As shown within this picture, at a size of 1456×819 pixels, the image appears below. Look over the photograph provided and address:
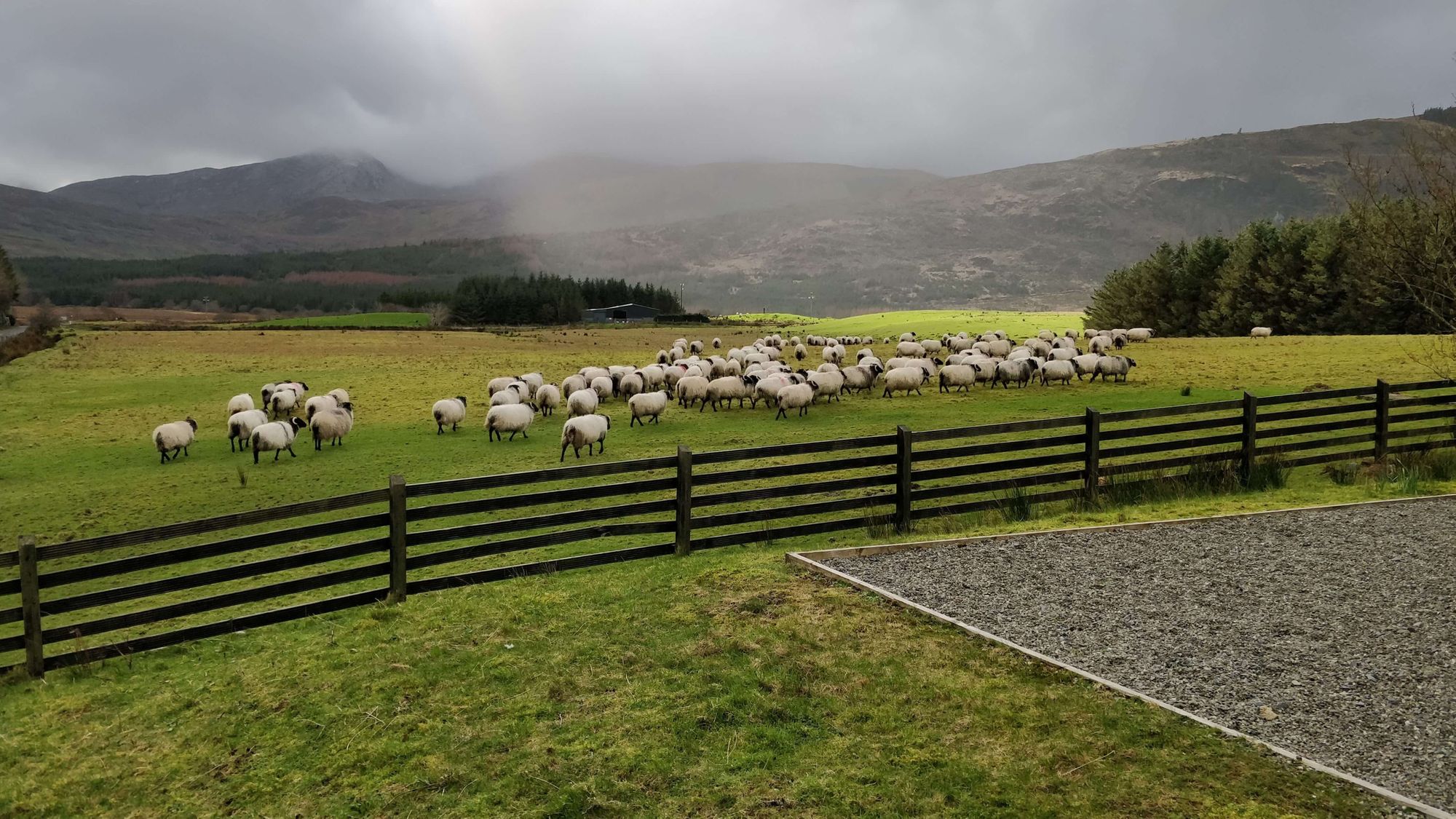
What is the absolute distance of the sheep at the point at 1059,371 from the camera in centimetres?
3647

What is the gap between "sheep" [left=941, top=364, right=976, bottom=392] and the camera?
116 ft

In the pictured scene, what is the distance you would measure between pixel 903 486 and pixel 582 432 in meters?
12.5

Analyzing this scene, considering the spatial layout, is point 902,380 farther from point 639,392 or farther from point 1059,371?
point 639,392

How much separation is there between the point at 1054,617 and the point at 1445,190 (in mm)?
17085

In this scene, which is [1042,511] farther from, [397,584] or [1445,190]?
[1445,190]

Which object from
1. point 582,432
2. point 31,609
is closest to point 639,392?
point 582,432

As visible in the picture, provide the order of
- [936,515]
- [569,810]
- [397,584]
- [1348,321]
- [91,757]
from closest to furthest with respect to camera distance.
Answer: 1. [569,810]
2. [91,757]
3. [397,584]
4. [936,515]
5. [1348,321]

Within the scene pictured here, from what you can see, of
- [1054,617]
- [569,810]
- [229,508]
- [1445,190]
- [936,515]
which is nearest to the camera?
[569,810]

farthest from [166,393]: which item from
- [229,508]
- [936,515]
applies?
[936,515]

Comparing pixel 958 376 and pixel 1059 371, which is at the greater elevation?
pixel 1059 371

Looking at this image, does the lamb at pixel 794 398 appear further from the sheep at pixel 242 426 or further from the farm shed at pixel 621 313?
the farm shed at pixel 621 313

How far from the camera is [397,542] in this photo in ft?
34.2

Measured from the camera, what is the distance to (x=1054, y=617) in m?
9.45

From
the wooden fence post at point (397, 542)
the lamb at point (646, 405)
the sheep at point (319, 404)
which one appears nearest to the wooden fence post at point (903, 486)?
the wooden fence post at point (397, 542)
